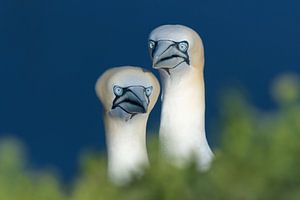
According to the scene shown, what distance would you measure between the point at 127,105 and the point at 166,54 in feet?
0.56

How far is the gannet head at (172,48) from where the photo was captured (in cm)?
248

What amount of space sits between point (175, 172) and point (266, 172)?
0.23 feet

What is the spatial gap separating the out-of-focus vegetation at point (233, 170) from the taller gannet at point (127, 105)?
154cm

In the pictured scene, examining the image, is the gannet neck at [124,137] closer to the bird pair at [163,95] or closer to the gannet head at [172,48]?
the bird pair at [163,95]

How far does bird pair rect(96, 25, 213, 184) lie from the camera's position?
2381 millimetres

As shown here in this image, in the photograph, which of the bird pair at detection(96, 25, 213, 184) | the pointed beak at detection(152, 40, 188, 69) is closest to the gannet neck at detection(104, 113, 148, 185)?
the bird pair at detection(96, 25, 213, 184)

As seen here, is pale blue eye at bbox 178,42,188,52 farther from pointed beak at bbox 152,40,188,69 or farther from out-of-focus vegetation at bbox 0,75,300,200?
out-of-focus vegetation at bbox 0,75,300,200

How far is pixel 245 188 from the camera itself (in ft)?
2.39

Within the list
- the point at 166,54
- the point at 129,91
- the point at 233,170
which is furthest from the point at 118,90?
the point at 233,170

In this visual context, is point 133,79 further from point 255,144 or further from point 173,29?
point 255,144

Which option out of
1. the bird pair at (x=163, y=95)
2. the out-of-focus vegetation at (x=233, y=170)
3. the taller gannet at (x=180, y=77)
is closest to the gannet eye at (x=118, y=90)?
the bird pair at (x=163, y=95)

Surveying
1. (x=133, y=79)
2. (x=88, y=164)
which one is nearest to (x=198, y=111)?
(x=133, y=79)

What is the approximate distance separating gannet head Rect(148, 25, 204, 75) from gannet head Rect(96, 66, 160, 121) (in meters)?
0.09

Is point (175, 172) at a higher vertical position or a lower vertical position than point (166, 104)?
higher
